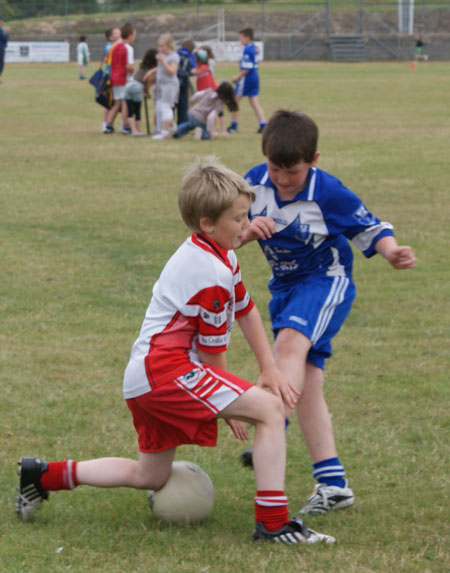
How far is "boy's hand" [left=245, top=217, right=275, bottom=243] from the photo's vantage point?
3.88 metres

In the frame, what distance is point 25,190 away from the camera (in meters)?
11.8

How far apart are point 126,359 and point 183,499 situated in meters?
2.33

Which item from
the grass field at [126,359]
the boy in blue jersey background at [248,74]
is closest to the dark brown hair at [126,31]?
the boy in blue jersey background at [248,74]

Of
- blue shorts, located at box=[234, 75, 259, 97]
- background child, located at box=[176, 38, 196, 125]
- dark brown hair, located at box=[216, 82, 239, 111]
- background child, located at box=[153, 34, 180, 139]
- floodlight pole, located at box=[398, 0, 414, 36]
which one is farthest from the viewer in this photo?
floodlight pole, located at box=[398, 0, 414, 36]

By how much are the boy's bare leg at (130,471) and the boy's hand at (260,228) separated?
97 cm

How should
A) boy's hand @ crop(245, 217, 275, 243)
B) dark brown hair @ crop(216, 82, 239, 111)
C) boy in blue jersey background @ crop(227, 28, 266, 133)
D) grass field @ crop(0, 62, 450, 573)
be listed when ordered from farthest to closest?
boy in blue jersey background @ crop(227, 28, 266, 133)
dark brown hair @ crop(216, 82, 239, 111)
boy's hand @ crop(245, 217, 275, 243)
grass field @ crop(0, 62, 450, 573)

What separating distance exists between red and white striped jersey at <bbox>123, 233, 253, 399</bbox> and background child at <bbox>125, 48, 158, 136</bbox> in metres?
14.6

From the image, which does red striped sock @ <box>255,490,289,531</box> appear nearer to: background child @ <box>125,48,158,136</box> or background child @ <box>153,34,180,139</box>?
background child @ <box>153,34,180,139</box>

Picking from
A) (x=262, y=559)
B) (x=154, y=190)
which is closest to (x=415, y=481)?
(x=262, y=559)

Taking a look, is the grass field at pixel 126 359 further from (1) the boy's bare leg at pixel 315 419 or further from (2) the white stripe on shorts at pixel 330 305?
(2) the white stripe on shorts at pixel 330 305

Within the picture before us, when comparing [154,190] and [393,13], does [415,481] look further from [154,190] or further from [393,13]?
[393,13]

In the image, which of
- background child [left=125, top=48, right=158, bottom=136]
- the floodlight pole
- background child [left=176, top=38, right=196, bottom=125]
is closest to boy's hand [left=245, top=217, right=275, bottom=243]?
background child [left=125, top=48, right=158, bottom=136]

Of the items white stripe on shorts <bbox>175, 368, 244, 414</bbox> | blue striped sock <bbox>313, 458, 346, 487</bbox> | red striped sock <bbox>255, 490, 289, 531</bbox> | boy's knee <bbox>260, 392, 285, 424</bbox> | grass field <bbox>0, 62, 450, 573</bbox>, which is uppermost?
white stripe on shorts <bbox>175, 368, 244, 414</bbox>

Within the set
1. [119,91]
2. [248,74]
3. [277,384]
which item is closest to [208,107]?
[119,91]
